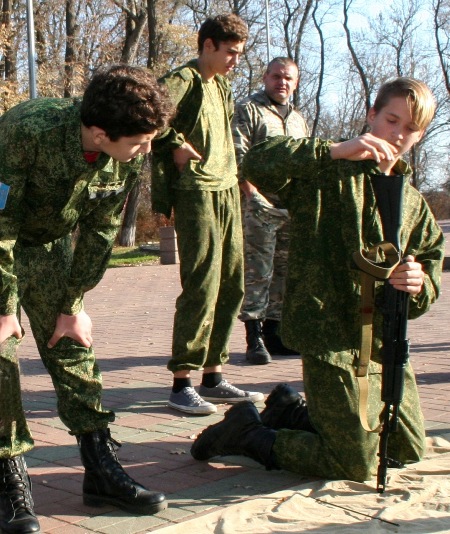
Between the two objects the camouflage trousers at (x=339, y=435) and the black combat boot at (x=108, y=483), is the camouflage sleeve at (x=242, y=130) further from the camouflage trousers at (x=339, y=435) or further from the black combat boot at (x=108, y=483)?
the black combat boot at (x=108, y=483)

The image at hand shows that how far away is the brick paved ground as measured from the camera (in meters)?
3.34

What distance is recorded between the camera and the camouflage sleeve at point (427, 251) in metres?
3.70

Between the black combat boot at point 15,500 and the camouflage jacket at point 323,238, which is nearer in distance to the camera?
the black combat boot at point 15,500

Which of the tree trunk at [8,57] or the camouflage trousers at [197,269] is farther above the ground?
the tree trunk at [8,57]

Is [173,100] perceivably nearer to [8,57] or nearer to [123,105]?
[123,105]

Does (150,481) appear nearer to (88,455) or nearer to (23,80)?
(88,455)

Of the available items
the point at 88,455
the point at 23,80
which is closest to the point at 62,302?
the point at 88,455

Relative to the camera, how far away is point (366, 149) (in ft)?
11.1

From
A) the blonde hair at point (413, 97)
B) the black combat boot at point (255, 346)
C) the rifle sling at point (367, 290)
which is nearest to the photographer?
the rifle sling at point (367, 290)

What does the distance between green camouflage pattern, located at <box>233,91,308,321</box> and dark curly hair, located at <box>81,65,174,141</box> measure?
3360 millimetres

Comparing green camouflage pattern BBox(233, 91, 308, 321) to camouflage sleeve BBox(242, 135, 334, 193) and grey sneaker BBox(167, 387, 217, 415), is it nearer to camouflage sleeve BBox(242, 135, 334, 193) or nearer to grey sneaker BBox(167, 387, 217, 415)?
grey sneaker BBox(167, 387, 217, 415)

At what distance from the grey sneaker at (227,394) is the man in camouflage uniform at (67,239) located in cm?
160

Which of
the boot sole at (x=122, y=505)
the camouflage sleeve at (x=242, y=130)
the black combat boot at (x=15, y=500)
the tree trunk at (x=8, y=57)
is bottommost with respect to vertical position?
the boot sole at (x=122, y=505)

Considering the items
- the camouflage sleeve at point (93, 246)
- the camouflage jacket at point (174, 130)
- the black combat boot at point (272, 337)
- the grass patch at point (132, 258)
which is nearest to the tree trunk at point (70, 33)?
the grass patch at point (132, 258)
